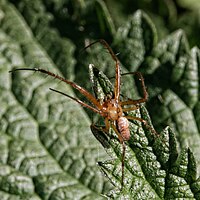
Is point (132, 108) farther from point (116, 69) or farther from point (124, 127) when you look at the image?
point (116, 69)

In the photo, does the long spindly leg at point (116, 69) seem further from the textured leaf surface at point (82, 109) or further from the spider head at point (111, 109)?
the textured leaf surface at point (82, 109)

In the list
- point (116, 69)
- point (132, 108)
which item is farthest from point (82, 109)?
point (132, 108)

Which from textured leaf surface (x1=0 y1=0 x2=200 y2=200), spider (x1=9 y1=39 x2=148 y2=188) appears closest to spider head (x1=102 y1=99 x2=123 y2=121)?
spider (x1=9 y1=39 x2=148 y2=188)

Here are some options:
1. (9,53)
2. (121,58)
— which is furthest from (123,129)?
(9,53)

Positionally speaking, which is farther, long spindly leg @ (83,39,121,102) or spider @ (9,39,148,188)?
long spindly leg @ (83,39,121,102)

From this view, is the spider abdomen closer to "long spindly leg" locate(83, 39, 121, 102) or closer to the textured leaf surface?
the textured leaf surface

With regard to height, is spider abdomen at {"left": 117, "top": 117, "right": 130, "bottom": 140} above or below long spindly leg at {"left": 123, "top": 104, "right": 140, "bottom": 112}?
below

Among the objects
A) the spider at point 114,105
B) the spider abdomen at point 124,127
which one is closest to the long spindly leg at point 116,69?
the spider at point 114,105
